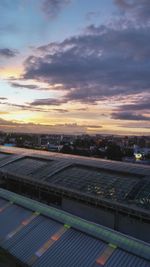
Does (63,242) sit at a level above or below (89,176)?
below

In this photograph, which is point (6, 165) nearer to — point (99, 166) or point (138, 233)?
point (99, 166)

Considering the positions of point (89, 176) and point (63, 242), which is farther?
point (89, 176)

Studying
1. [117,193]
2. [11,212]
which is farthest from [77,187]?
[11,212]

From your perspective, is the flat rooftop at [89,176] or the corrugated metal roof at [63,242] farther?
the flat rooftop at [89,176]

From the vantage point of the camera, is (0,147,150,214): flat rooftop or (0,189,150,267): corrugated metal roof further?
(0,147,150,214): flat rooftop
